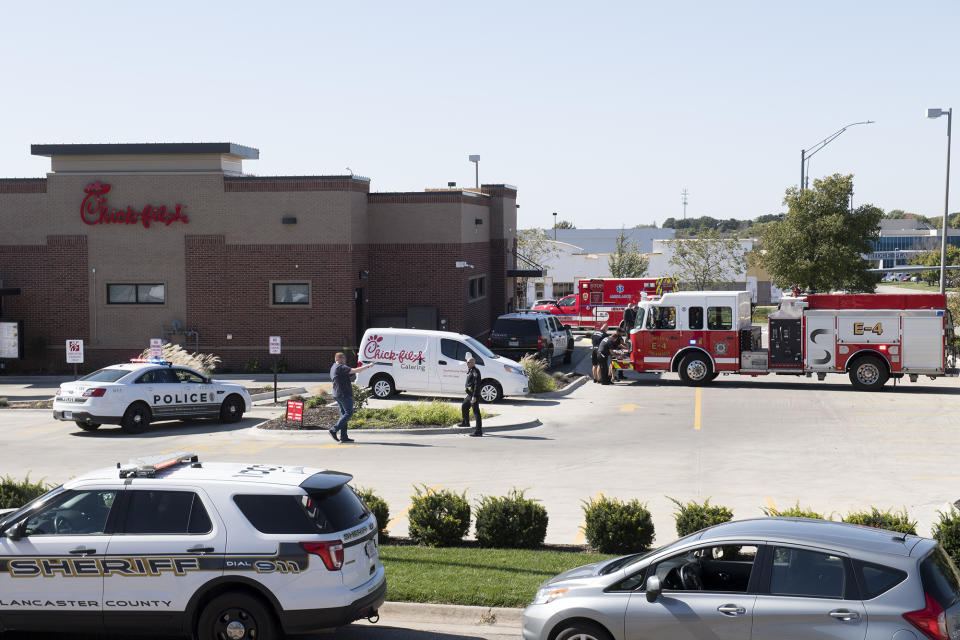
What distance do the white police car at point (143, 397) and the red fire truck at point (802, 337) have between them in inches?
519

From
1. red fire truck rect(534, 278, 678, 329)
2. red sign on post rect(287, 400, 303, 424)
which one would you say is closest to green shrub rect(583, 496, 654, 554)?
red sign on post rect(287, 400, 303, 424)

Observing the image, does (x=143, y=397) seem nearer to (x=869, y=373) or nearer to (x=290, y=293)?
(x=290, y=293)

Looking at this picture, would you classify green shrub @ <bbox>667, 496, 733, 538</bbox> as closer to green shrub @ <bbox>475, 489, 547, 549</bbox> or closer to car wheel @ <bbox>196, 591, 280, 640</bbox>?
green shrub @ <bbox>475, 489, 547, 549</bbox>

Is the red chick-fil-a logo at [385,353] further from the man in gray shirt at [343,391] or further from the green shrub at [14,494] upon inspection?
the green shrub at [14,494]

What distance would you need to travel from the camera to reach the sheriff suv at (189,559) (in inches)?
323

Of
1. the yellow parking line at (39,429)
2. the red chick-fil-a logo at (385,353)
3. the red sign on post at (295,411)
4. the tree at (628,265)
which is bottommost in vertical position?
the yellow parking line at (39,429)

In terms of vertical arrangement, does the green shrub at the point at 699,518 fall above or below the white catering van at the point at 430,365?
below

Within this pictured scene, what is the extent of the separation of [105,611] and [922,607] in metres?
6.35

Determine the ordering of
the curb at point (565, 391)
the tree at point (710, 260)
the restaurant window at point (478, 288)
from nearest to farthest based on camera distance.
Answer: the curb at point (565, 391)
the restaurant window at point (478, 288)
the tree at point (710, 260)

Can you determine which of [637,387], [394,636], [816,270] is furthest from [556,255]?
[394,636]

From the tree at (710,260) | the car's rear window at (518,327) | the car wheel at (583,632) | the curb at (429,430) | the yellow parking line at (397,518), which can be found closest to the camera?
the car wheel at (583,632)

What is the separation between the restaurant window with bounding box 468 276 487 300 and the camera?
40.1 m

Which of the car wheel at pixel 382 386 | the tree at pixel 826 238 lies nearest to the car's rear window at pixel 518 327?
the car wheel at pixel 382 386

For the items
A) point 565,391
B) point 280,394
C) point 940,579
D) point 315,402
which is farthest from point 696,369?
point 940,579
